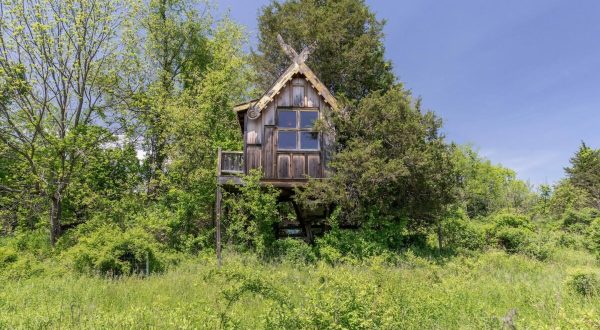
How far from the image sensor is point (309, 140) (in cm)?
1691

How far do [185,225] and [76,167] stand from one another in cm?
694

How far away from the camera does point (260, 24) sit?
1034 inches

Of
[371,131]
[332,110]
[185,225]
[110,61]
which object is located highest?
[110,61]

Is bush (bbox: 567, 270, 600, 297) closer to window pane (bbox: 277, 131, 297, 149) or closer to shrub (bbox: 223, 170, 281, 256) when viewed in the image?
shrub (bbox: 223, 170, 281, 256)

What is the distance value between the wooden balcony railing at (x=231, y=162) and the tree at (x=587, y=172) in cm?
3965

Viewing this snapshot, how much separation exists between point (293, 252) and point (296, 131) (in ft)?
17.3

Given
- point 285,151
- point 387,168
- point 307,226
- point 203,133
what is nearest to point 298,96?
point 285,151

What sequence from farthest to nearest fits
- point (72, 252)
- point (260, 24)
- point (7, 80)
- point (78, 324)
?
point (260, 24) < point (7, 80) < point (72, 252) < point (78, 324)

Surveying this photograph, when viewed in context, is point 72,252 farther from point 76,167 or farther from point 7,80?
point 7,80

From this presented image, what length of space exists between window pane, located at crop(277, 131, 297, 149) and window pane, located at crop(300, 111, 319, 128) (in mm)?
640

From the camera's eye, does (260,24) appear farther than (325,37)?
Yes

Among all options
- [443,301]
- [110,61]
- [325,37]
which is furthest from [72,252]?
[325,37]

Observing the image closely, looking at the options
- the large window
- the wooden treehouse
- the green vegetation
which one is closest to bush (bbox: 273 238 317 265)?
the green vegetation

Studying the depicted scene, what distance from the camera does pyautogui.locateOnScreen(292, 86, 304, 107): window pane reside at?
56.3 feet
